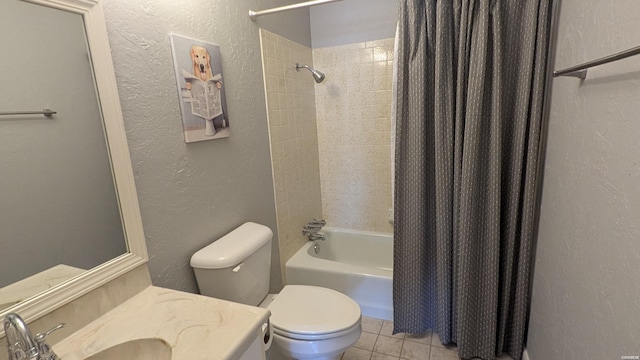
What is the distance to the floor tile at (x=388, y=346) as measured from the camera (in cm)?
173

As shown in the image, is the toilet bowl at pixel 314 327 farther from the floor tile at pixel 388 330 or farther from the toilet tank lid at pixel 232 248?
the floor tile at pixel 388 330

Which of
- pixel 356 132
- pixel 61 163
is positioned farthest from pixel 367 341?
pixel 61 163

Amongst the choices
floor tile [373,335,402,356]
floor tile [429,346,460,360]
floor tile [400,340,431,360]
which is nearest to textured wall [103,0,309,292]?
floor tile [373,335,402,356]

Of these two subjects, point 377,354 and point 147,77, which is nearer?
point 147,77

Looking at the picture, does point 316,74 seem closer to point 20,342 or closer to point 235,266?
point 235,266

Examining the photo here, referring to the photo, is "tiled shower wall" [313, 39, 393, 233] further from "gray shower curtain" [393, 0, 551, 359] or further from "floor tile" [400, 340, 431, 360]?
"floor tile" [400, 340, 431, 360]

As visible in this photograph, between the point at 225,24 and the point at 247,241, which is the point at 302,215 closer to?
the point at 247,241

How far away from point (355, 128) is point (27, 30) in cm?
195

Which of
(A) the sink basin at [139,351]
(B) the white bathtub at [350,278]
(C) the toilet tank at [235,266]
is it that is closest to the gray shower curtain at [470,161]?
(B) the white bathtub at [350,278]

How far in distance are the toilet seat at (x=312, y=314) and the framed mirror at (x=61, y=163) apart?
2.19ft

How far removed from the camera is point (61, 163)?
35.8 inches

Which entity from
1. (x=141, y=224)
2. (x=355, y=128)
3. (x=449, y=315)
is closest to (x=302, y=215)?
(x=355, y=128)

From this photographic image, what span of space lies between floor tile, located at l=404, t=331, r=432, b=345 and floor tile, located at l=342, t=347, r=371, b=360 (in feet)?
Answer: 0.89

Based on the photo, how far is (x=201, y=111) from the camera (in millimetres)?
1330
